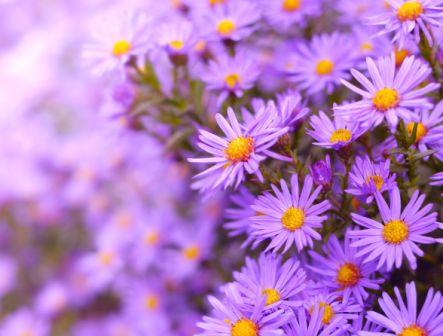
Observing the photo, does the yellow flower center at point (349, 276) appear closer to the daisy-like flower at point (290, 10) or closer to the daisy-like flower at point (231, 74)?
the daisy-like flower at point (231, 74)

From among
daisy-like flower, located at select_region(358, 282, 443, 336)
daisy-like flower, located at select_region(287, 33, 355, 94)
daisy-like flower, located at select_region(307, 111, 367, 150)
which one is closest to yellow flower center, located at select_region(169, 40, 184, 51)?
daisy-like flower, located at select_region(287, 33, 355, 94)

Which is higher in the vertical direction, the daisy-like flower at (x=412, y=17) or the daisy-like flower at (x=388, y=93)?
the daisy-like flower at (x=412, y=17)

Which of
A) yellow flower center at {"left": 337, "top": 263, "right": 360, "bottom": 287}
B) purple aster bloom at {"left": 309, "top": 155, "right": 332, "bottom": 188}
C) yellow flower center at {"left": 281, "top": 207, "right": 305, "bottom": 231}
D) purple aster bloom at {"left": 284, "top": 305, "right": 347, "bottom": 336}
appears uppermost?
purple aster bloom at {"left": 309, "top": 155, "right": 332, "bottom": 188}

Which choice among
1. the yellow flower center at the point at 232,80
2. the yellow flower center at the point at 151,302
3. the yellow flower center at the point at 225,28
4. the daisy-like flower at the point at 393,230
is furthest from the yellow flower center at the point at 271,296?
the yellow flower center at the point at 151,302

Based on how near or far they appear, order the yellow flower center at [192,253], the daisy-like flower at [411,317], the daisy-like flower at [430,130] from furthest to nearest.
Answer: the yellow flower center at [192,253]
the daisy-like flower at [430,130]
the daisy-like flower at [411,317]

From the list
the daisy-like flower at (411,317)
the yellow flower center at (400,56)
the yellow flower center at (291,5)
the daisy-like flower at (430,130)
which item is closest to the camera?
the daisy-like flower at (411,317)

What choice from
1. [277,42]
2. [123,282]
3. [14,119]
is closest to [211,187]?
[277,42]

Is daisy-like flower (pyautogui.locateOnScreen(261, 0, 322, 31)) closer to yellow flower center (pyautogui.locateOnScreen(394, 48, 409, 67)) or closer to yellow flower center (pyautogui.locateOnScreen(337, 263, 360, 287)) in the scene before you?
yellow flower center (pyautogui.locateOnScreen(394, 48, 409, 67))
